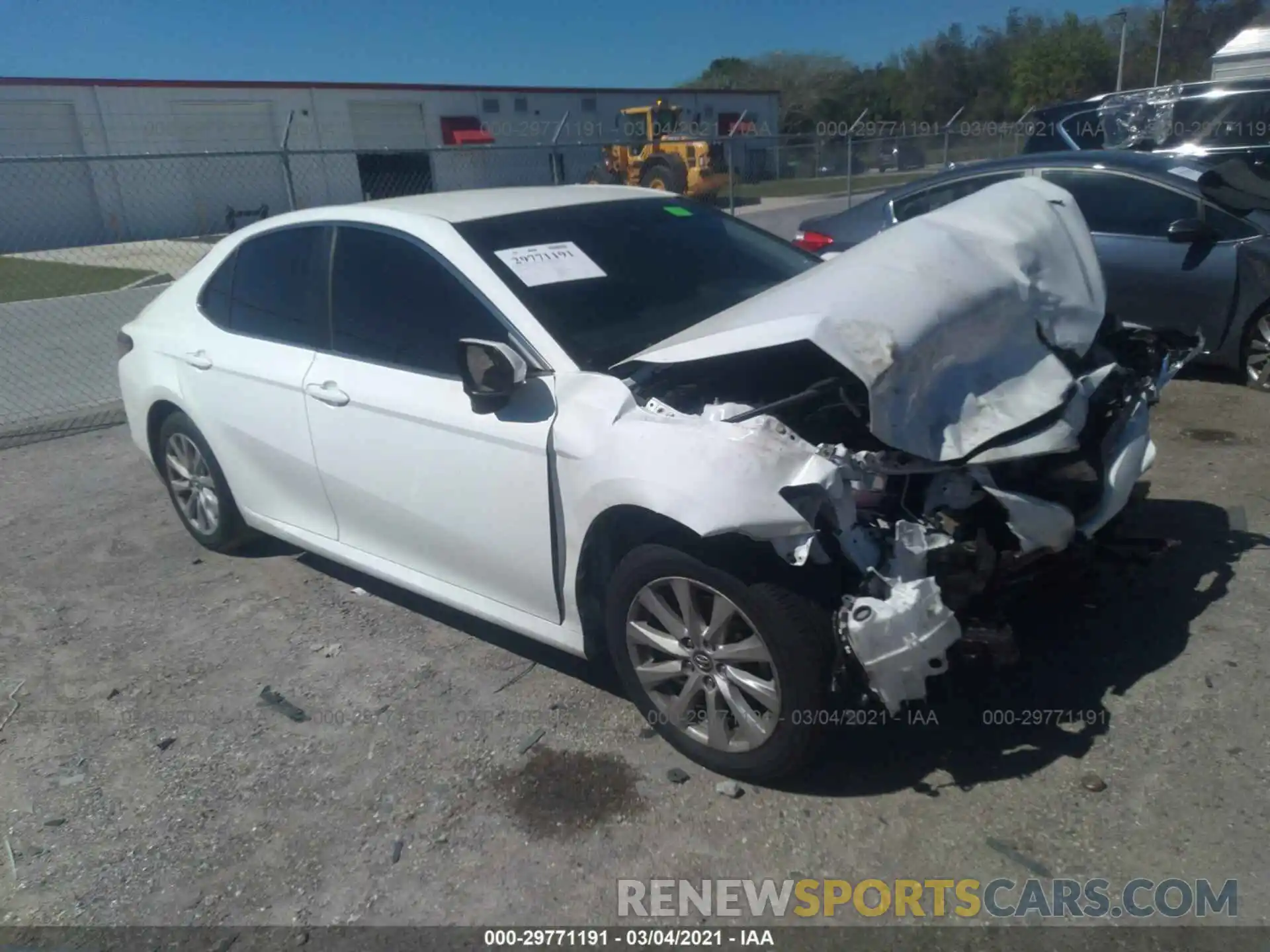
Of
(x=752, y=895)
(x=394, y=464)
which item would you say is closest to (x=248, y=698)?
(x=394, y=464)

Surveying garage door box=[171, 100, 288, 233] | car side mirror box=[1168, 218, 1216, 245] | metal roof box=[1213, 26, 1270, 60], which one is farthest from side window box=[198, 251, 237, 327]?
garage door box=[171, 100, 288, 233]

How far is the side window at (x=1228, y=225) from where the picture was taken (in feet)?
19.3

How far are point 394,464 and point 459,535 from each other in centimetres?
38

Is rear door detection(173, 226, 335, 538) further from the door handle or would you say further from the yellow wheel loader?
the yellow wheel loader

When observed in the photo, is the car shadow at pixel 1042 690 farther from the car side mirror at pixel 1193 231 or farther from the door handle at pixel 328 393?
the car side mirror at pixel 1193 231

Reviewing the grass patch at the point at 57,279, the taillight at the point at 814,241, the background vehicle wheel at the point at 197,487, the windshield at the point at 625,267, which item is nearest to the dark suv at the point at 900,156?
the grass patch at the point at 57,279

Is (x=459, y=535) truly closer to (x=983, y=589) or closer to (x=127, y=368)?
(x=983, y=589)

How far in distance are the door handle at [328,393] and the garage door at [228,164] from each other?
84.2 ft

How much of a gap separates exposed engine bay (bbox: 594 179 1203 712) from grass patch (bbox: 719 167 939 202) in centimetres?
2400

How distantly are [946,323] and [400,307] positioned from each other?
1987 mm

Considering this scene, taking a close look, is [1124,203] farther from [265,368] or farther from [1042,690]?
[265,368]

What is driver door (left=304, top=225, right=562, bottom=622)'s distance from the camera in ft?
10.7

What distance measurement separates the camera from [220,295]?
15.3ft

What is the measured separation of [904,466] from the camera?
2.76 metres
